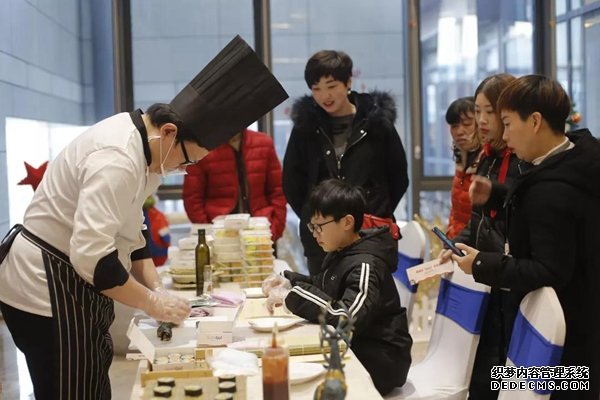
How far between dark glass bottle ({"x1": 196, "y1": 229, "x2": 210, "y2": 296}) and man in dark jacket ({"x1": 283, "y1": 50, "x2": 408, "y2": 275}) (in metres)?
0.63

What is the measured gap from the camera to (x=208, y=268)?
2.84 metres

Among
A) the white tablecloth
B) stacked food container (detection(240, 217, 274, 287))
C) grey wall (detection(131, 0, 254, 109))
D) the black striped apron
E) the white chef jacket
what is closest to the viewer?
the white tablecloth

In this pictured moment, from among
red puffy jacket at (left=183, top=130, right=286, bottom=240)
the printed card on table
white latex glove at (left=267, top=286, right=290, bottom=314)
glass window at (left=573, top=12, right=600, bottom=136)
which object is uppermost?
glass window at (left=573, top=12, right=600, bottom=136)

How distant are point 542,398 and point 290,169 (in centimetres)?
210

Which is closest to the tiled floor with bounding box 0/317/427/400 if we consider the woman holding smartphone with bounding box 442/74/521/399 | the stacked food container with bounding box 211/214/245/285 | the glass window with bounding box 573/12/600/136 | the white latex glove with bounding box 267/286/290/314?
the stacked food container with bounding box 211/214/245/285

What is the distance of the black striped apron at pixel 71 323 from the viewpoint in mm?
2096

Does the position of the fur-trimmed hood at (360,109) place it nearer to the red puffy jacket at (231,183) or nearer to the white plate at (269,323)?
the red puffy jacket at (231,183)

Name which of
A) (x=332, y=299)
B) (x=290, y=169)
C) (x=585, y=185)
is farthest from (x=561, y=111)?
(x=290, y=169)

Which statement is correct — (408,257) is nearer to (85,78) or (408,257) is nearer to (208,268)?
(208,268)

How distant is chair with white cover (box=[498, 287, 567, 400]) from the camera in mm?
1709

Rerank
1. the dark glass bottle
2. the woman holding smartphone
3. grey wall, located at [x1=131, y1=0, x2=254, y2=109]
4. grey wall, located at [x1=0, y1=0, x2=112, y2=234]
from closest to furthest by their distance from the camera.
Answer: the woman holding smartphone, the dark glass bottle, grey wall, located at [x1=0, y1=0, x2=112, y2=234], grey wall, located at [x1=131, y1=0, x2=254, y2=109]

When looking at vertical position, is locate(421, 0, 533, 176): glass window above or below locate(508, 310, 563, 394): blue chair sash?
above

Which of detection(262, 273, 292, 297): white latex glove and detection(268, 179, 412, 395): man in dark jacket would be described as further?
detection(262, 273, 292, 297): white latex glove

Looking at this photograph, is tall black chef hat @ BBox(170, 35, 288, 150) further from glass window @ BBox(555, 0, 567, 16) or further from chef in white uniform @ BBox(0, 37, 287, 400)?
glass window @ BBox(555, 0, 567, 16)
